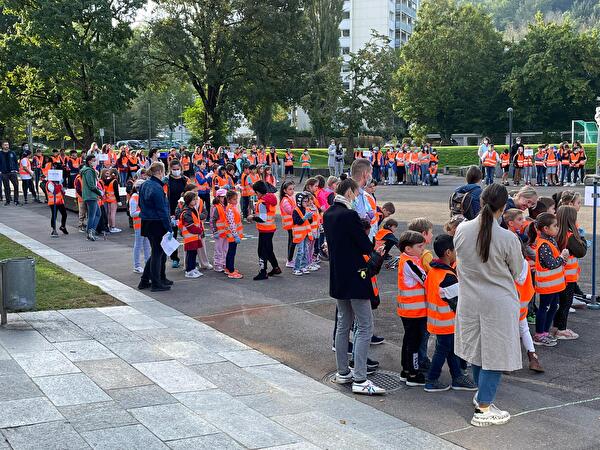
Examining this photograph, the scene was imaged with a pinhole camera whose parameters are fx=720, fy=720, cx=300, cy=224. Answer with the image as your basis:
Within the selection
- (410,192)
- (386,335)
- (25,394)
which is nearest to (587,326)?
(386,335)

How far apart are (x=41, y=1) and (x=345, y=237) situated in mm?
32656

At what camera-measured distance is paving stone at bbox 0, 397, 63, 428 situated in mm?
5730

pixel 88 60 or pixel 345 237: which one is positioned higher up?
pixel 88 60

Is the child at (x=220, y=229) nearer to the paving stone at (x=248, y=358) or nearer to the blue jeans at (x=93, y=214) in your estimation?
the paving stone at (x=248, y=358)

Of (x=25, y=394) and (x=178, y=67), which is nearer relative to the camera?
(x=25, y=394)

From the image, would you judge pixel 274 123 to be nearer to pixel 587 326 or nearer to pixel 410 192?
pixel 410 192

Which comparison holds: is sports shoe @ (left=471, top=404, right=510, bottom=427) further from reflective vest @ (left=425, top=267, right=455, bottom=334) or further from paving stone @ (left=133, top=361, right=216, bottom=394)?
paving stone @ (left=133, top=361, right=216, bottom=394)

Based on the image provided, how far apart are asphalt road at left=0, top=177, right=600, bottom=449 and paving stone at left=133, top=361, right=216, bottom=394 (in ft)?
3.72

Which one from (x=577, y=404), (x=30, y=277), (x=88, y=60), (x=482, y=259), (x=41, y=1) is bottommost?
(x=577, y=404)

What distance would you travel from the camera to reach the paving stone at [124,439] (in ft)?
17.4

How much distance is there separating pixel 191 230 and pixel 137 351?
14.8ft

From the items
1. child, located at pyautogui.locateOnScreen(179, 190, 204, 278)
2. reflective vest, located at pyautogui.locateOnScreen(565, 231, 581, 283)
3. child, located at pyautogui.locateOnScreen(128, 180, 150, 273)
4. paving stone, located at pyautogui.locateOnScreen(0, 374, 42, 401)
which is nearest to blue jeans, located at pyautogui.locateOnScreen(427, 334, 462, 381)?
reflective vest, located at pyautogui.locateOnScreen(565, 231, 581, 283)

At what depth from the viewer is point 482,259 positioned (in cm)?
567

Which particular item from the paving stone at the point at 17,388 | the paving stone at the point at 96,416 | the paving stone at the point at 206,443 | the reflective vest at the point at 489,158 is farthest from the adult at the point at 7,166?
Answer: the paving stone at the point at 206,443
